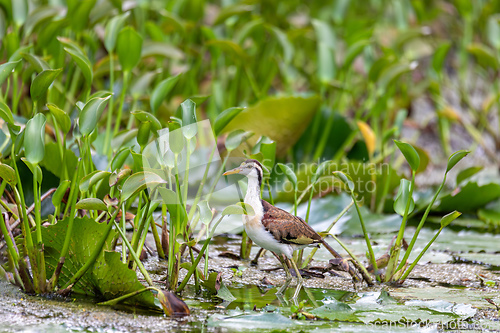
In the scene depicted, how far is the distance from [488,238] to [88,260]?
7.47 feet

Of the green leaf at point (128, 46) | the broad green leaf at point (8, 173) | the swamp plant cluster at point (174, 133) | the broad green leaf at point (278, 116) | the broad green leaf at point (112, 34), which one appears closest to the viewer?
the broad green leaf at point (8, 173)

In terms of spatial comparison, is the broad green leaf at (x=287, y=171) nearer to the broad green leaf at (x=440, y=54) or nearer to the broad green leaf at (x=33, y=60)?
the broad green leaf at (x=33, y=60)

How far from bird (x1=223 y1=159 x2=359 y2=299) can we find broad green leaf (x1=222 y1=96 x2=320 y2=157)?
125cm

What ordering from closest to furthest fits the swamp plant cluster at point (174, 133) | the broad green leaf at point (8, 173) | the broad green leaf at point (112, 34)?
1. the broad green leaf at point (8, 173)
2. the swamp plant cluster at point (174, 133)
3. the broad green leaf at point (112, 34)

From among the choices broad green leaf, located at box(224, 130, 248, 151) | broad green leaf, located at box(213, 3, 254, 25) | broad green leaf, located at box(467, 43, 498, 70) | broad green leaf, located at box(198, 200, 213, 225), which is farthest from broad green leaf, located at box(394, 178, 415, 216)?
broad green leaf, located at box(467, 43, 498, 70)

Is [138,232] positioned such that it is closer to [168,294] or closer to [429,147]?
[168,294]

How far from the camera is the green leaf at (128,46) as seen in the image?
2779 millimetres

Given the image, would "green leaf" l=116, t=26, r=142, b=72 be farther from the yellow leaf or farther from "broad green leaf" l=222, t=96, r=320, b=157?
the yellow leaf

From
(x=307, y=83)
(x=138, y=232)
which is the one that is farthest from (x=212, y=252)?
(x=307, y=83)

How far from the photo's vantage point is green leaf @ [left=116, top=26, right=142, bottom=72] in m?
2.78

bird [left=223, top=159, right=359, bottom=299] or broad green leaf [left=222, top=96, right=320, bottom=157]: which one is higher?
broad green leaf [left=222, top=96, right=320, bottom=157]

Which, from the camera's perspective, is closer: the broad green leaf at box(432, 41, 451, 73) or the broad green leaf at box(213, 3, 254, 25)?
the broad green leaf at box(213, 3, 254, 25)

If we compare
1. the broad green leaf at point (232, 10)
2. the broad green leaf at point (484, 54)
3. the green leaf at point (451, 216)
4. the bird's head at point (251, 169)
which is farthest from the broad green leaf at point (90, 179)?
the broad green leaf at point (484, 54)

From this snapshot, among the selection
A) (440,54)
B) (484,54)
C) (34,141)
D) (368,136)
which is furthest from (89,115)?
(484,54)
